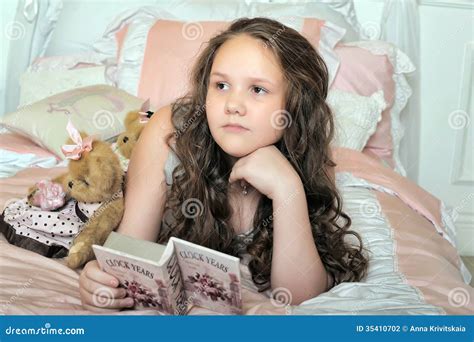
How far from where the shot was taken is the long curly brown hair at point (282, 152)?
1455 mm

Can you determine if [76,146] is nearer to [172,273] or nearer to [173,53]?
[172,273]

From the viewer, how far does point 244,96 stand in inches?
53.0

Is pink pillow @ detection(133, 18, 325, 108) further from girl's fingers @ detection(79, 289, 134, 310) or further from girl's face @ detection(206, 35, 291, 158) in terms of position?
girl's fingers @ detection(79, 289, 134, 310)

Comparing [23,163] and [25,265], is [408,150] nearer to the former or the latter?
[23,163]

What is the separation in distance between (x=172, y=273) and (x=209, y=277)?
0.06 m

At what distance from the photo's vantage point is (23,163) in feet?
7.40

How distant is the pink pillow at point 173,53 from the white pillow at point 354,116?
229mm

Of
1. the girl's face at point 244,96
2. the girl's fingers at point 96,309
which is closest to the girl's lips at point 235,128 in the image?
the girl's face at point 244,96

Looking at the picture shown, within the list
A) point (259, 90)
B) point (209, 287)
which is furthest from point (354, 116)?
point (209, 287)

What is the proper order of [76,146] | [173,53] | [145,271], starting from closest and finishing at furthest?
[145,271] → [76,146] → [173,53]

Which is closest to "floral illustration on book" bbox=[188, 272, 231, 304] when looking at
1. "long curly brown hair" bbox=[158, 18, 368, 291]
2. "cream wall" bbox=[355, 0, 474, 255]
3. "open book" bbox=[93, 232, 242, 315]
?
"open book" bbox=[93, 232, 242, 315]
